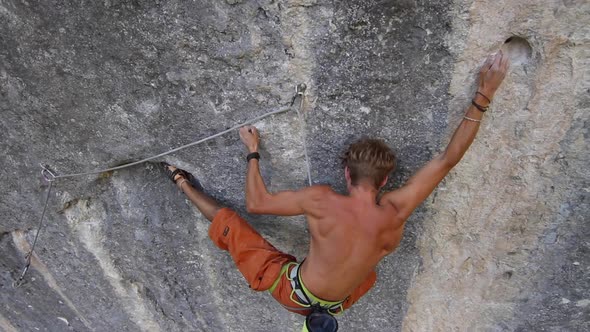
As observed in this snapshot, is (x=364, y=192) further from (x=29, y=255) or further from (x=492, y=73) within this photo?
(x=29, y=255)

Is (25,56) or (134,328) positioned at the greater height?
(25,56)

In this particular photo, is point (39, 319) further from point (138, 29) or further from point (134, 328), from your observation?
point (138, 29)

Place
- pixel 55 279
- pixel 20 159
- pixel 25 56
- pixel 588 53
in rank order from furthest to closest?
pixel 55 279 → pixel 20 159 → pixel 25 56 → pixel 588 53

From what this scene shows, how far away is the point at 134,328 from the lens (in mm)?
2559

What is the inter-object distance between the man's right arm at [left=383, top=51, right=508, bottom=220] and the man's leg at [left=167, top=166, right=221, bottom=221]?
0.62m

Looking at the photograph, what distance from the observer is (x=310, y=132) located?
5.13 ft

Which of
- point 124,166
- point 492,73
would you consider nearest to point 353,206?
point 492,73

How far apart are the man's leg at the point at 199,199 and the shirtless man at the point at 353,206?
0.09 meters

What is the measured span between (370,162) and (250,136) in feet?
1.26

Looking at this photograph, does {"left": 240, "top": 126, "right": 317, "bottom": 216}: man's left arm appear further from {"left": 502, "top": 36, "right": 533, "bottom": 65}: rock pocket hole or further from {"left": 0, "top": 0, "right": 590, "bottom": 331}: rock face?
{"left": 502, "top": 36, "right": 533, "bottom": 65}: rock pocket hole

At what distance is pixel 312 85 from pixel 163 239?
1.00 metres

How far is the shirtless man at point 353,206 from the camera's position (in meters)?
1.41

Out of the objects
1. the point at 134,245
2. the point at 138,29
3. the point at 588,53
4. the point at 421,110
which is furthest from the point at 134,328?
the point at 588,53

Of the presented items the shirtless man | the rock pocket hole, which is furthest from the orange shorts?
the rock pocket hole
